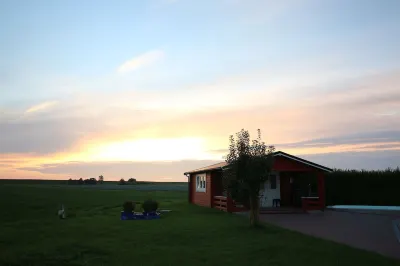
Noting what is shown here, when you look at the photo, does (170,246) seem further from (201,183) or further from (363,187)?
(363,187)

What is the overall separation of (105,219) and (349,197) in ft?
57.9

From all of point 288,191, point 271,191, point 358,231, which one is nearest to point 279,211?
point 271,191

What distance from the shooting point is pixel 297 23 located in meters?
17.9

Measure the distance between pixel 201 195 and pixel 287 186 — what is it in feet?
21.0

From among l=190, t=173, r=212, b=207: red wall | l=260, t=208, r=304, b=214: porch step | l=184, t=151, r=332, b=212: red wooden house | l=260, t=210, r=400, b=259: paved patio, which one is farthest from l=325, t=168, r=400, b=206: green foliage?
l=260, t=210, r=400, b=259: paved patio

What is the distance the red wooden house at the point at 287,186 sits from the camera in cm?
2547

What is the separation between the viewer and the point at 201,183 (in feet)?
Result: 104

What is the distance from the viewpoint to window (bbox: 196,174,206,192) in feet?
100

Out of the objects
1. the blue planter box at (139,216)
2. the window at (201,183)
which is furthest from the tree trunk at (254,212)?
the window at (201,183)

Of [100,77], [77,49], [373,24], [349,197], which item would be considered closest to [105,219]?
[100,77]

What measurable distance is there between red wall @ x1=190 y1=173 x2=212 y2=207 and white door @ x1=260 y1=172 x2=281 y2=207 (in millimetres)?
3550

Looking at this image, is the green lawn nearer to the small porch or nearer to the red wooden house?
the red wooden house

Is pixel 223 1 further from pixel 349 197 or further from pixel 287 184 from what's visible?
pixel 349 197

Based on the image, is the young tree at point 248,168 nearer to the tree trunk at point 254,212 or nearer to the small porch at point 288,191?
the tree trunk at point 254,212
